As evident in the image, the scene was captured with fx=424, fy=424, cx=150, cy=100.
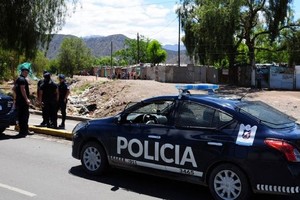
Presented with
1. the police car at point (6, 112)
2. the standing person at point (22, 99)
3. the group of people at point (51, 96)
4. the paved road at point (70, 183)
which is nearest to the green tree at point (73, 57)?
the group of people at point (51, 96)

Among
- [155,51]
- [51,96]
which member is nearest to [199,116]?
[51,96]

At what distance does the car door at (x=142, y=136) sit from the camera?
629 centimetres

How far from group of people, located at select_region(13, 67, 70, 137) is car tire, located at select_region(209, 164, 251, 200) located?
6.59 metres

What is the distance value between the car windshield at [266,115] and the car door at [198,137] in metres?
0.31

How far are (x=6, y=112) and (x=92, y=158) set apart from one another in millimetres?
4762

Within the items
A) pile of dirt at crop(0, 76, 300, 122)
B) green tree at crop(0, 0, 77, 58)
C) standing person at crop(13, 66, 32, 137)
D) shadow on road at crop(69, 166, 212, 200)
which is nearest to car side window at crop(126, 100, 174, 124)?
shadow on road at crop(69, 166, 212, 200)

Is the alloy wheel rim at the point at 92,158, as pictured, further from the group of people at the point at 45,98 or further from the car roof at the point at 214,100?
the group of people at the point at 45,98

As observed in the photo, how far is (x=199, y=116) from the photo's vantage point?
6.04 meters

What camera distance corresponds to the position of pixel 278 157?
17.0 feet

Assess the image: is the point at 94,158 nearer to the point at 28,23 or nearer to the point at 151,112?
the point at 151,112

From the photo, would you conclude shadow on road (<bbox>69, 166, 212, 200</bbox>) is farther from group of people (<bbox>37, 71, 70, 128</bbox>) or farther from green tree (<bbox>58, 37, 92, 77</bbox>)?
green tree (<bbox>58, 37, 92, 77</bbox>)

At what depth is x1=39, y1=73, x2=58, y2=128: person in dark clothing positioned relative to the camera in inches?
473

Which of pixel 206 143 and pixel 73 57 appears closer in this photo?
pixel 206 143

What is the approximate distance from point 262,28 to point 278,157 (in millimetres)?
39212
